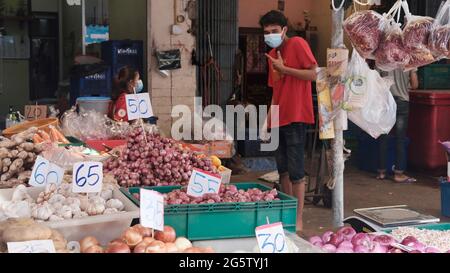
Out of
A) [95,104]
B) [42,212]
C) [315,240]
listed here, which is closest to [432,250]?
[315,240]

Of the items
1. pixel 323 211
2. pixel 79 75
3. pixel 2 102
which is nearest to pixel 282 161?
pixel 323 211

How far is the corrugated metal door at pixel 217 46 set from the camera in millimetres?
9102

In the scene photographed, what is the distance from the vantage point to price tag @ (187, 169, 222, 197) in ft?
11.8

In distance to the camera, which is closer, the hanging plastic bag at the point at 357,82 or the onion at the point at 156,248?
the onion at the point at 156,248

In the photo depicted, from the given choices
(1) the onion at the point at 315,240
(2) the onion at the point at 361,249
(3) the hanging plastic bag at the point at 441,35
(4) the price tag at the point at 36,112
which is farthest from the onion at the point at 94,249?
(4) the price tag at the point at 36,112

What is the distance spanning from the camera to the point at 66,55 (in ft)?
38.6

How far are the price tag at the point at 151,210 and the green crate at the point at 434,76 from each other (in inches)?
320

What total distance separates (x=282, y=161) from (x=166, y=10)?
3.59 metres

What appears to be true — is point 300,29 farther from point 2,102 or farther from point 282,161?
point 282,161

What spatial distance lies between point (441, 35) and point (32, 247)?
9.06 feet

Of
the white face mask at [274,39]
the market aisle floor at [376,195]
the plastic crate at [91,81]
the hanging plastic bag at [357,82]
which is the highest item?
the white face mask at [274,39]

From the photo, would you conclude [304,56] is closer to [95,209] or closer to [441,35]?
[441,35]

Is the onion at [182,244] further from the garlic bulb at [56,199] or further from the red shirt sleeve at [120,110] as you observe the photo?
the red shirt sleeve at [120,110]

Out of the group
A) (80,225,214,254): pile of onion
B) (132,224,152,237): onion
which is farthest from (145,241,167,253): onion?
(132,224,152,237): onion
